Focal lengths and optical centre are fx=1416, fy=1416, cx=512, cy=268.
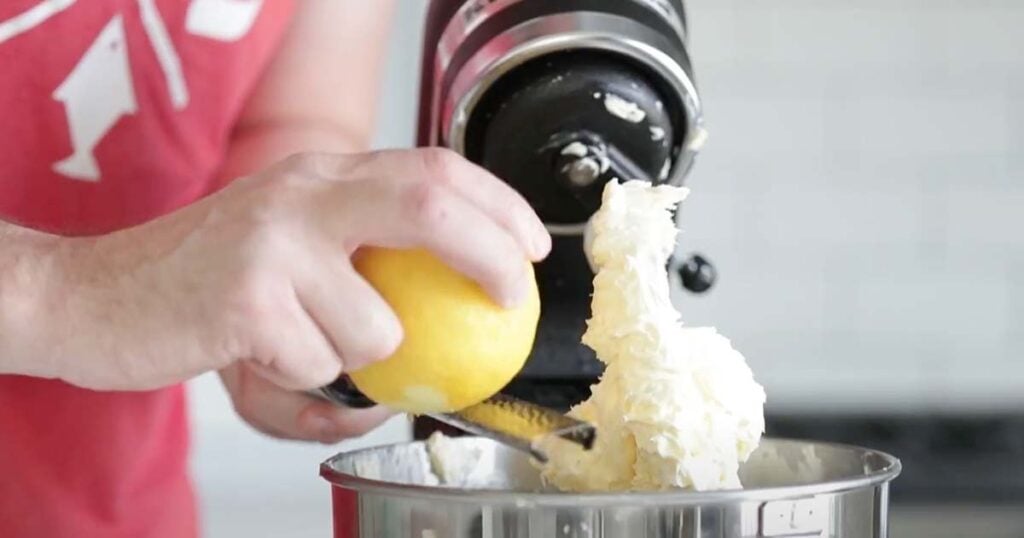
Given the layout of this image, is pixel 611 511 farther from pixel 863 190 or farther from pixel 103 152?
pixel 863 190

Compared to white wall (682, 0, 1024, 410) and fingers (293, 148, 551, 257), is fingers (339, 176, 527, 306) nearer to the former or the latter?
fingers (293, 148, 551, 257)

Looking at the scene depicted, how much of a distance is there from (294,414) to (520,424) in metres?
0.23

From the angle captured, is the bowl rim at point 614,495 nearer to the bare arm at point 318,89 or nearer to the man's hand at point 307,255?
the man's hand at point 307,255

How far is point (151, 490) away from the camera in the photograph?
87 cm

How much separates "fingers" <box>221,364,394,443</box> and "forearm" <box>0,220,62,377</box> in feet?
0.54

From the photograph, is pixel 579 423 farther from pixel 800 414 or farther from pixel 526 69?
pixel 800 414

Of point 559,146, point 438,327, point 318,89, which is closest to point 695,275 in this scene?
point 559,146

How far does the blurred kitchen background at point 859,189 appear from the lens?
150cm

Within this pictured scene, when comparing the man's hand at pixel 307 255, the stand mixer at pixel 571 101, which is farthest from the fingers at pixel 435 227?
the stand mixer at pixel 571 101

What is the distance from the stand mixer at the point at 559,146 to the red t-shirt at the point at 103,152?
0.15 meters

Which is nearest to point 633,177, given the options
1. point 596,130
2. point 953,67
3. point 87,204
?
point 596,130

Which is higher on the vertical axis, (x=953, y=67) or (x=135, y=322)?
(x=953, y=67)

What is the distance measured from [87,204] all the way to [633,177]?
0.33 meters

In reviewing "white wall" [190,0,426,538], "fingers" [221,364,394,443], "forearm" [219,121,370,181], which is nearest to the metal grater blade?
"fingers" [221,364,394,443]
